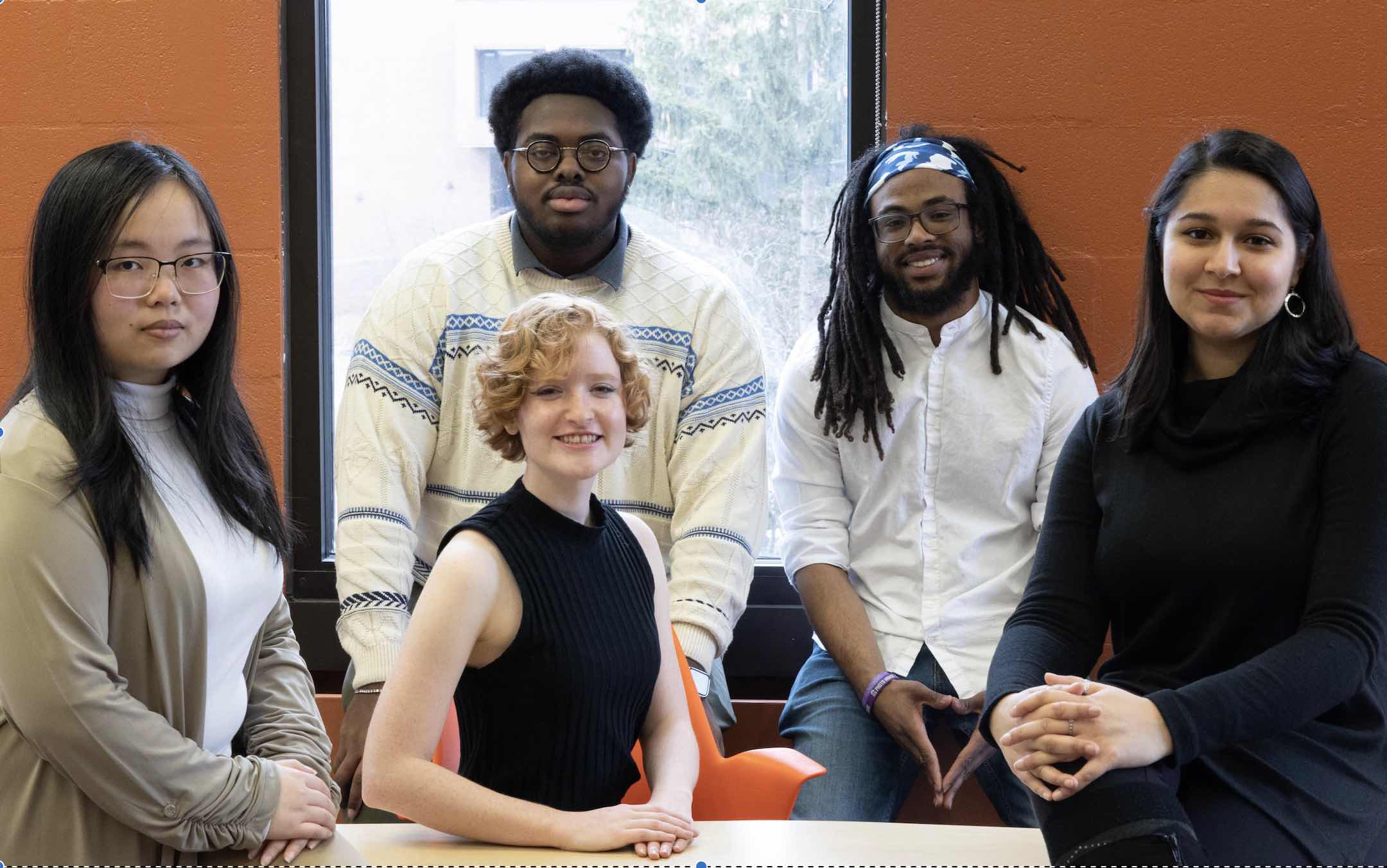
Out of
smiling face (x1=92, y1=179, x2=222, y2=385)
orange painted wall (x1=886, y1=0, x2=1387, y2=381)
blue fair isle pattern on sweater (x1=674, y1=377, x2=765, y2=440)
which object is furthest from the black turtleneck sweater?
smiling face (x1=92, y1=179, x2=222, y2=385)

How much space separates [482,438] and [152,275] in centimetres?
82

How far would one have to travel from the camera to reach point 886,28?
8.47ft

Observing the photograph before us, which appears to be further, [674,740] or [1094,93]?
[1094,93]

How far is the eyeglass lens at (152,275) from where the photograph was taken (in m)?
1.51

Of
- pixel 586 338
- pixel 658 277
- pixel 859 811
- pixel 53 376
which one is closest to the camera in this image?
pixel 53 376

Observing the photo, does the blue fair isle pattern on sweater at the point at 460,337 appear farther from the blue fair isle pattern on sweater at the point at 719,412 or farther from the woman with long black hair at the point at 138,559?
the woman with long black hair at the point at 138,559

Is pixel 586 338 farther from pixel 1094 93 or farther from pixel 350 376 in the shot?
pixel 1094 93

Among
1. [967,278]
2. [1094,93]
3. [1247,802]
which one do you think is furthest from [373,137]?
[1247,802]

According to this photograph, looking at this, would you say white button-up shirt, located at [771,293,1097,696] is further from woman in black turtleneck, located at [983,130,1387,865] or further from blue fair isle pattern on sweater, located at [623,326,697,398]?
woman in black turtleneck, located at [983,130,1387,865]

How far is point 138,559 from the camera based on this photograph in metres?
1.43

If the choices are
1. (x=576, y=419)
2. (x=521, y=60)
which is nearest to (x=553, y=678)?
(x=576, y=419)

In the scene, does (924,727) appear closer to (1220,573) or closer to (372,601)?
(1220,573)

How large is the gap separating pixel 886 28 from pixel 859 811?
5.12ft

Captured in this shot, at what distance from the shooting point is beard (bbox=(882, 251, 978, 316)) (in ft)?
7.80
